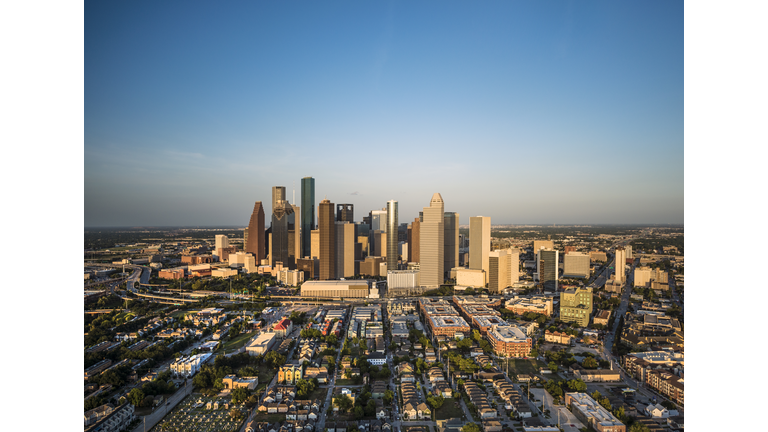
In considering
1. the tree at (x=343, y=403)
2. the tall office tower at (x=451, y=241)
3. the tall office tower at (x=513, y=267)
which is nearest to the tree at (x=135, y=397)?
the tree at (x=343, y=403)

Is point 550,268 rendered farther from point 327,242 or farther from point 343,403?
point 343,403

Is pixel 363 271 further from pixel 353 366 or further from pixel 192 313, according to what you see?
pixel 353 366

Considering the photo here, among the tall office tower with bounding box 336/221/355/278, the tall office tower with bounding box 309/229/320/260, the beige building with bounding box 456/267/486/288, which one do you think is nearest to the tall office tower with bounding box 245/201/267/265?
the tall office tower with bounding box 309/229/320/260

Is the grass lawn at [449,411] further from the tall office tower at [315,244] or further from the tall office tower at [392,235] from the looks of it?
the tall office tower at [315,244]

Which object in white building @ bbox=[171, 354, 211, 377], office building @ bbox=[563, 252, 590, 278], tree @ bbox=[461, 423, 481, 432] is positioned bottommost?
white building @ bbox=[171, 354, 211, 377]

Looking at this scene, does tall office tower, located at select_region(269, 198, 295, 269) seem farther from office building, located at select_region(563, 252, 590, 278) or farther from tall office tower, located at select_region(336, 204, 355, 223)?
office building, located at select_region(563, 252, 590, 278)

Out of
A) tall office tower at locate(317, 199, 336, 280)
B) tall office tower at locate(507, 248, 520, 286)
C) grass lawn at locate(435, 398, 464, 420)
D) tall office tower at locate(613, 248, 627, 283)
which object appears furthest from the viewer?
tall office tower at locate(317, 199, 336, 280)
